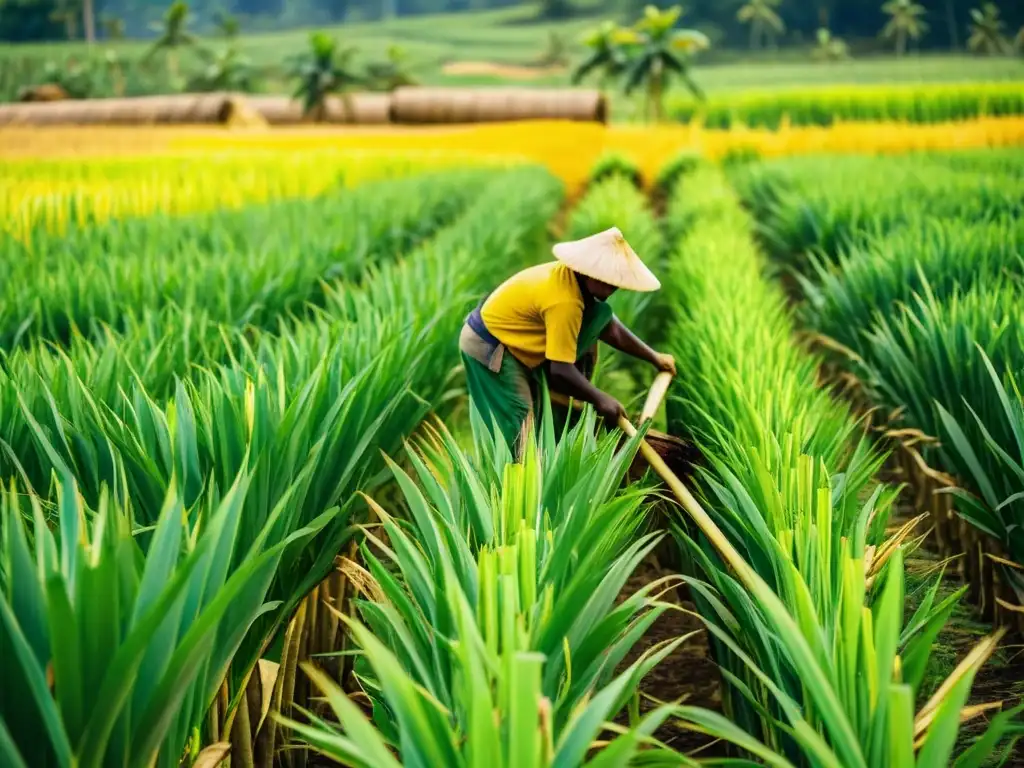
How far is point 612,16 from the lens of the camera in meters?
49.6

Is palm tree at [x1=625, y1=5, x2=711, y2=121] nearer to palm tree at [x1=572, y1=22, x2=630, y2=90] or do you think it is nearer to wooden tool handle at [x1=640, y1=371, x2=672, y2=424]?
palm tree at [x1=572, y1=22, x2=630, y2=90]

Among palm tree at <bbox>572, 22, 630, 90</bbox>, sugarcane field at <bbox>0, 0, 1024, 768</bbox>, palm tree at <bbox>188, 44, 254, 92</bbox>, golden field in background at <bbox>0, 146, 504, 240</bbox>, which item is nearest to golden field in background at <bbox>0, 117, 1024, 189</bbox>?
golden field in background at <bbox>0, 146, 504, 240</bbox>

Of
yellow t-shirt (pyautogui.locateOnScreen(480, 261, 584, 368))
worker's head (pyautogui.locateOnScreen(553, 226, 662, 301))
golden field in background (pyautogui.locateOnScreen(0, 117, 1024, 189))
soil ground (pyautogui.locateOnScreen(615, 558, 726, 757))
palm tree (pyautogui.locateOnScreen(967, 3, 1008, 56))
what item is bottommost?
soil ground (pyautogui.locateOnScreen(615, 558, 726, 757))

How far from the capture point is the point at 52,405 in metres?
2.04

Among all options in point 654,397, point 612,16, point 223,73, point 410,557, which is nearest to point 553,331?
point 654,397

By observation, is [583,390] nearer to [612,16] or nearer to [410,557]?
[410,557]

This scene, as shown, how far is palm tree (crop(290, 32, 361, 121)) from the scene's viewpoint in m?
27.6

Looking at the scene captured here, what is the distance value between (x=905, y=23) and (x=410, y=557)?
121 ft

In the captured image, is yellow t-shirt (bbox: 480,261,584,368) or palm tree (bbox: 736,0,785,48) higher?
palm tree (bbox: 736,0,785,48)

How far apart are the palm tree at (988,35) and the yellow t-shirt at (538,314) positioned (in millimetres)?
23344

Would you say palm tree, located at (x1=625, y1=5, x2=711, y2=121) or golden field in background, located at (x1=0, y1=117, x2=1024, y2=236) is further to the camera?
palm tree, located at (x1=625, y1=5, x2=711, y2=121)

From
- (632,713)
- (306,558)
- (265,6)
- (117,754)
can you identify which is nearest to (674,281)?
(306,558)

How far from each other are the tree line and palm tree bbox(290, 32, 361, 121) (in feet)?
21.8

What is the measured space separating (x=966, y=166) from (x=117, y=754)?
1034 centimetres
